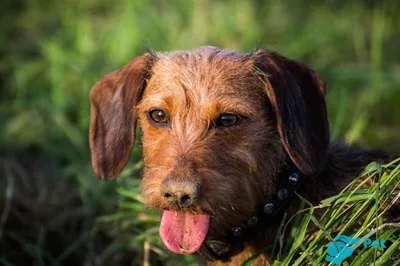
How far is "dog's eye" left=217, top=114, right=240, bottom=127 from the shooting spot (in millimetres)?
4008

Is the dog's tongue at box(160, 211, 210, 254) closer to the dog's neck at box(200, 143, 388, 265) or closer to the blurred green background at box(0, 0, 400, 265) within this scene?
the dog's neck at box(200, 143, 388, 265)

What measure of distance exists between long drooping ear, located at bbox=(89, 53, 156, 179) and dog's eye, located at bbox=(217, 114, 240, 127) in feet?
1.94

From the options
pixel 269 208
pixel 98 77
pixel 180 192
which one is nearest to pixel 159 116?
pixel 180 192

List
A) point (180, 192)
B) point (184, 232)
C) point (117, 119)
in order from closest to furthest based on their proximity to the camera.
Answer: point (180, 192)
point (184, 232)
point (117, 119)

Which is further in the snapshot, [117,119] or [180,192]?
[117,119]

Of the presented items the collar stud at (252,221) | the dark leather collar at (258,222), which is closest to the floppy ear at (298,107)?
the dark leather collar at (258,222)

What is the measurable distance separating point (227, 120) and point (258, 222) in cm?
56

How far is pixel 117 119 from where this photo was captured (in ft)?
14.6

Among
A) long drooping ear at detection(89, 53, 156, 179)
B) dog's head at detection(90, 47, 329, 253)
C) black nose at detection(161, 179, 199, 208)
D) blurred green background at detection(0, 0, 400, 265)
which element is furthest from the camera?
blurred green background at detection(0, 0, 400, 265)

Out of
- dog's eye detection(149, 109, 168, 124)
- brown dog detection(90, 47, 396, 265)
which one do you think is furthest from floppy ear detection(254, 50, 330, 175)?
dog's eye detection(149, 109, 168, 124)

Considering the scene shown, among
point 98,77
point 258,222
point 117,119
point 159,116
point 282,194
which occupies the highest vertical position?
point 159,116

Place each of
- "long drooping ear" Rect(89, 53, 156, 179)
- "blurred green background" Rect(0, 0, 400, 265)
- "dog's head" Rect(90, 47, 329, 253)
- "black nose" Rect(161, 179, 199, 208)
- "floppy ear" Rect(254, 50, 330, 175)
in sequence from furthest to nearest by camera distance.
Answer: "blurred green background" Rect(0, 0, 400, 265) → "long drooping ear" Rect(89, 53, 156, 179) → "floppy ear" Rect(254, 50, 330, 175) → "dog's head" Rect(90, 47, 329, 253) → "black nose" Rect(161, 179, 199, 208)

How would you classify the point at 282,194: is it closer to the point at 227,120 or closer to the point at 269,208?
the point at 269,208

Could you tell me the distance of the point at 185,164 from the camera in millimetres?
3742
